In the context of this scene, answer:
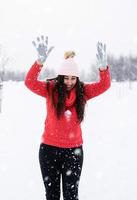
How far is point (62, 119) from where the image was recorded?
163 inches

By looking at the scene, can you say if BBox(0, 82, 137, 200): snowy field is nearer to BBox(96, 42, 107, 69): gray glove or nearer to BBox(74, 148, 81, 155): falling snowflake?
BBox(96, 42, 107, 69): gray glove

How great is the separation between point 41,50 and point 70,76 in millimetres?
359

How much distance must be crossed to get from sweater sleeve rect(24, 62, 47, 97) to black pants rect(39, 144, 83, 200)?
0.48m

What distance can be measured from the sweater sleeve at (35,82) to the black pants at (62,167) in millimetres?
476

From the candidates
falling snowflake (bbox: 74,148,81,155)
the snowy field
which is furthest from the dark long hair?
the snowy field

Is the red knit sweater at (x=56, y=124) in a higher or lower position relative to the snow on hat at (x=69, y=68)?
lower

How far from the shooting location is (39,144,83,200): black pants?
13.8 ft

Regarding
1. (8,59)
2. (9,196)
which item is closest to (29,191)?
(9,196)

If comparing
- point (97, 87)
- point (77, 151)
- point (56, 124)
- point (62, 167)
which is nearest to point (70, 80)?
point (97, 87)

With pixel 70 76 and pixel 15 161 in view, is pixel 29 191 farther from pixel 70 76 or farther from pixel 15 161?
pixel 70 76

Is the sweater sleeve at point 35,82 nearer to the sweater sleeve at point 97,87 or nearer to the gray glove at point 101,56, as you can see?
the sweater sleeve at point 97,87

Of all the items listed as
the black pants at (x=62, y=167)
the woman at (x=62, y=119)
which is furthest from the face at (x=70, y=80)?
the black pants at (x=62, y=167)

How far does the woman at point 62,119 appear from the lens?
416 centimetres

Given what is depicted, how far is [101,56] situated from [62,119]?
693 mm
